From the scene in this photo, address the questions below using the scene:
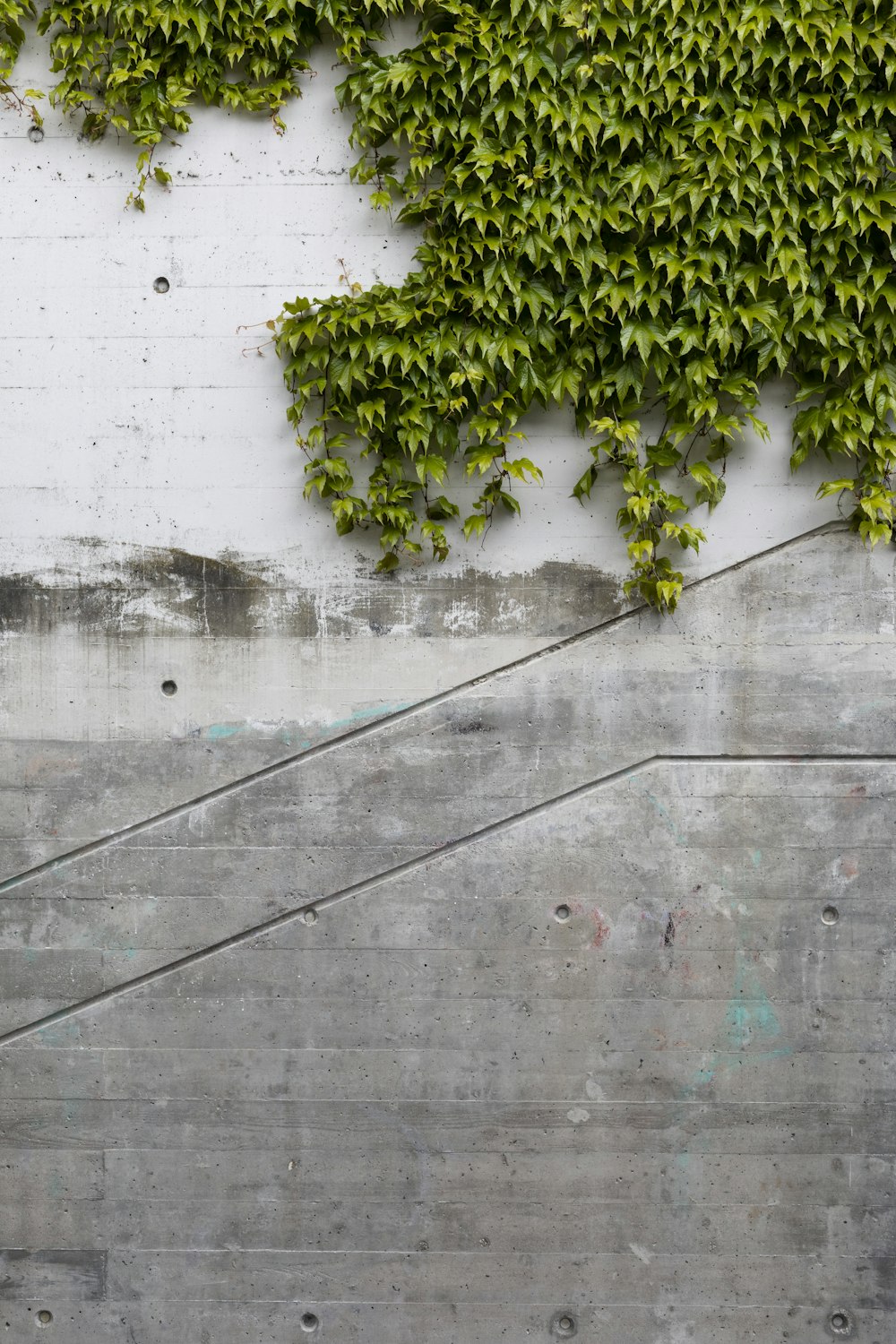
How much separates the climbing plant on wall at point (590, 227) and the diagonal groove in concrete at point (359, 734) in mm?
161

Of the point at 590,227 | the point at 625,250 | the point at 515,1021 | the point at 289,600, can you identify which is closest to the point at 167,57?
the point at 590,227

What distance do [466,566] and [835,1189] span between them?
2822 mm

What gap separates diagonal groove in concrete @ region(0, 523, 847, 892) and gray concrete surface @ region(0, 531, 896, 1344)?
0.06 feet

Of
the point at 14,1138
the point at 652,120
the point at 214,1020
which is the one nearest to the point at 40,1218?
the point at 14,1138

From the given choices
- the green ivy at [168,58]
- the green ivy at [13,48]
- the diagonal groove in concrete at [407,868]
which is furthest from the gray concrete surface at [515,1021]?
the green ivy at [13,48]

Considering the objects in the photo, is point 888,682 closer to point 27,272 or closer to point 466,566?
point 466,566

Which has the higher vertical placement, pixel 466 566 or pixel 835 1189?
pixel 466 566

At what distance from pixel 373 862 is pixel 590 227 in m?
2.56

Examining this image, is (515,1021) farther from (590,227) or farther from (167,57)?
(167,57)

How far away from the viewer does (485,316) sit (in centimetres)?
319

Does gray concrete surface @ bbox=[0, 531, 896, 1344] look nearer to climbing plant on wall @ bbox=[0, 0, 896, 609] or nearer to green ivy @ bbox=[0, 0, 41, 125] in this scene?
climbing plant on wall @ bbox=[0, 0, 896, 609]

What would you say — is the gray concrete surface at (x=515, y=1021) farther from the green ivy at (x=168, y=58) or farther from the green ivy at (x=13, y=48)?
the green ivy at (x=13, y=48)

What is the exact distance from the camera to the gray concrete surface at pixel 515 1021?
3270mm

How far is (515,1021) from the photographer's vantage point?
330 cm
